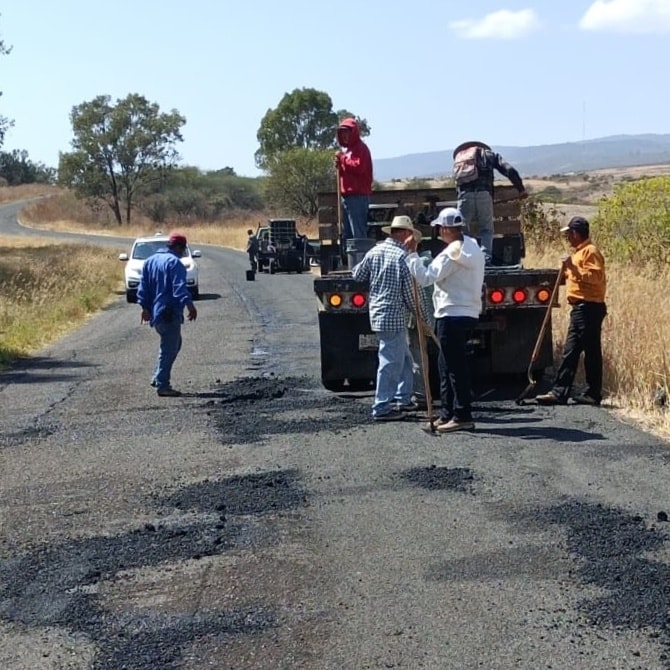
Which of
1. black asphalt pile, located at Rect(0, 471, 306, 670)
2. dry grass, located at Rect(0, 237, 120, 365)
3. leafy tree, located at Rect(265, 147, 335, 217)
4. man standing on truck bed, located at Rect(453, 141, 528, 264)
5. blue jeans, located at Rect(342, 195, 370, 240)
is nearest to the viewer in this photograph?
black asphalt pile, located at Rect(0, 471, 306, 670)

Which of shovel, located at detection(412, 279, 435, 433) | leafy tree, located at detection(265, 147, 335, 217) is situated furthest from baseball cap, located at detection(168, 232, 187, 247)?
leafy tree, located at detection(265, 147, 335, 217)

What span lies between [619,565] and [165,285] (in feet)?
23.5

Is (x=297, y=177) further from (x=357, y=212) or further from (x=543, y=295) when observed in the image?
(x=543, y=295)

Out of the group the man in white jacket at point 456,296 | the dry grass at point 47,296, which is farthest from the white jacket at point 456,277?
the dry grass at point 47,296

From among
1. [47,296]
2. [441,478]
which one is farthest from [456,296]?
[47,296]

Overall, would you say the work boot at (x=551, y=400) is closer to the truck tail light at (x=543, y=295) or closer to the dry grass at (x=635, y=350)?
the dry grass at (x=635, y=350)

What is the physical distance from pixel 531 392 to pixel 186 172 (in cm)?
9258

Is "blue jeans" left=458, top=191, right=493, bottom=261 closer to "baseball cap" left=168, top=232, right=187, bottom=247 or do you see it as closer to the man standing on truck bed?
the man standing on truck bed

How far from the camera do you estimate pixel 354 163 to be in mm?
11195

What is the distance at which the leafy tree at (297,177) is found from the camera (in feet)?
213

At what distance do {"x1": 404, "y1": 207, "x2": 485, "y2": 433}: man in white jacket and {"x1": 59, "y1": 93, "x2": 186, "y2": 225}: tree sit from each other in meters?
78.4

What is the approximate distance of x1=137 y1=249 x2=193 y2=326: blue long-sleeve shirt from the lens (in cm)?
1199

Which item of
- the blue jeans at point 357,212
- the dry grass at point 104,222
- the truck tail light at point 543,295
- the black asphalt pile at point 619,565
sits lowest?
the dry grass at point 104,222

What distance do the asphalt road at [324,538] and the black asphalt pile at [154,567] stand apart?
16mm
